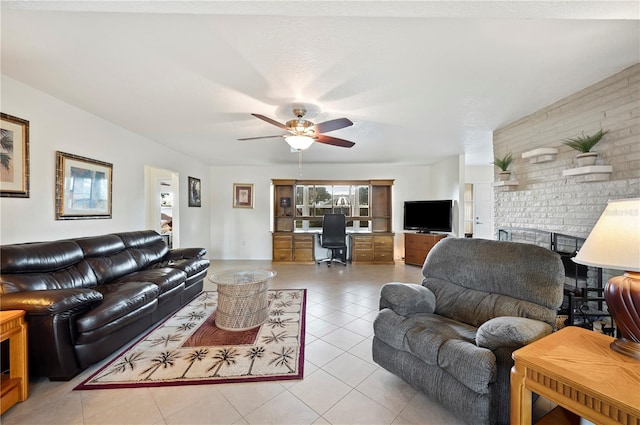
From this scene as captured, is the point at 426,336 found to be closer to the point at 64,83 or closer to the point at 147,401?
the point at 147,401

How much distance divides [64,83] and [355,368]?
3.55m

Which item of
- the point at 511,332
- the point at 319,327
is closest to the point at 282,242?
the point at 319,327

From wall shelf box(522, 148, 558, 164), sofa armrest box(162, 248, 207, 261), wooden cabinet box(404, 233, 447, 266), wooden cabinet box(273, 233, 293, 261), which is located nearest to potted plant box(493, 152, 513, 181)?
wall shelf box(522, 148, 558, 164)

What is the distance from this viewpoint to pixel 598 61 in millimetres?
1896

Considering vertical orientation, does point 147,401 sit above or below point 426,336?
below

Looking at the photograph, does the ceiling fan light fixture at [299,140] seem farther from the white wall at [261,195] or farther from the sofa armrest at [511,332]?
the white wall at [261,195]

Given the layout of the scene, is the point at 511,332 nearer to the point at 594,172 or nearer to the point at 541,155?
the point at 594,172

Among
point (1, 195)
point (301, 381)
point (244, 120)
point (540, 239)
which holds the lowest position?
point (301, 381)

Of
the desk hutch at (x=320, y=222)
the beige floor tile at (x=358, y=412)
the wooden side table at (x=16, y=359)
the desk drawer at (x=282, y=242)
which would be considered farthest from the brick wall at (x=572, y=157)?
the wooden side table at (x=16, y=359)

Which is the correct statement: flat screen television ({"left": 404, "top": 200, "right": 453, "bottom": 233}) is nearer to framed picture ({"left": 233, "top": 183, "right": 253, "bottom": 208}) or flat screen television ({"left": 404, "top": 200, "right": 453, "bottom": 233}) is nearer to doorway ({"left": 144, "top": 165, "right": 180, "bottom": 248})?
framed picture ({"left": 233, "top": 183, "right": 253, "bottom": 208})

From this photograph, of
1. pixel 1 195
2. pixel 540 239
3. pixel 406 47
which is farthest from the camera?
pixel 540 239

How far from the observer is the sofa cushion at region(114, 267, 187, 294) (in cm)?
269

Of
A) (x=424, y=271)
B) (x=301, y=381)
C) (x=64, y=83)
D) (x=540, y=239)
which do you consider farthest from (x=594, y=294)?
(x=64, y=83)

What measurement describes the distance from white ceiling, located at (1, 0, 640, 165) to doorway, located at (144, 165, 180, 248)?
1.95 metres
